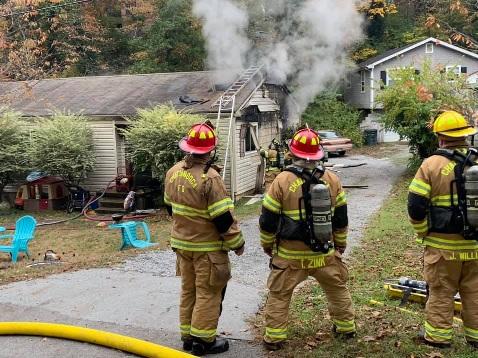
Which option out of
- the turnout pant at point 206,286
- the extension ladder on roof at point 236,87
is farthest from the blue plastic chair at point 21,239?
the extension ladder on roof at point 236,87

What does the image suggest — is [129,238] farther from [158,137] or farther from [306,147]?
[306,147]

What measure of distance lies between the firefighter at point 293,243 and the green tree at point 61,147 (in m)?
11.0

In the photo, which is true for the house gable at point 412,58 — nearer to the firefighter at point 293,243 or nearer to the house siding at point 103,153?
the house siding at point 103,153

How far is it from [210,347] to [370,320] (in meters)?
1.55

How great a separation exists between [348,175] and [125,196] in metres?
8.06

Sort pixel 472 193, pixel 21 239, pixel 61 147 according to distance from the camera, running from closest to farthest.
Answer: pixel 472 193
pixel 21 239
pixel 61 147

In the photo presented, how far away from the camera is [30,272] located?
23.8 feet

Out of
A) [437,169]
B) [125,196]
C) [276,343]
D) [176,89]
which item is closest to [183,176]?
[276,343]

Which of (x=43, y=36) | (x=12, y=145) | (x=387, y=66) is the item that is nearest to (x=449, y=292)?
(x=12, y=145)

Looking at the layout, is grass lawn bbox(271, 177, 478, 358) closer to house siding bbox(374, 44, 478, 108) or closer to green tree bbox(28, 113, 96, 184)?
green tree bbox(28, 113, 96, 184)

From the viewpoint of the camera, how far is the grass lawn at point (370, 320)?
4.13m

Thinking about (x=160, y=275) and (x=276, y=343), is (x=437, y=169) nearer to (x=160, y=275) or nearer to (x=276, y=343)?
(x=276, y=343)

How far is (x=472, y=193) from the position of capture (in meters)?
3.84

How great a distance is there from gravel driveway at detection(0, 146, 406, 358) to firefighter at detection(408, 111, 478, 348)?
1442 mm
